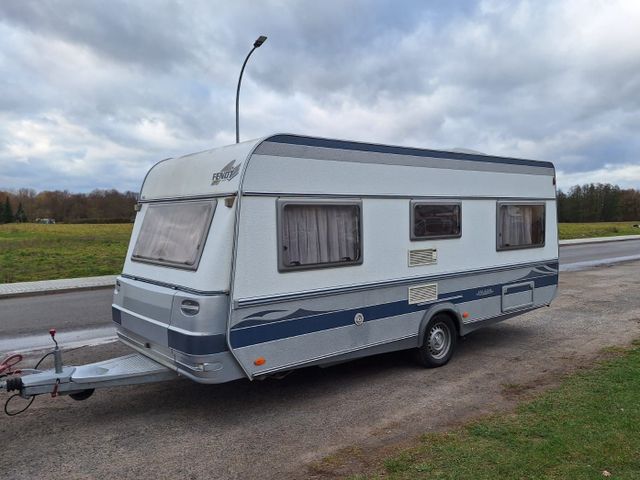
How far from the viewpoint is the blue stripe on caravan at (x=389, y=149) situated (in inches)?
211

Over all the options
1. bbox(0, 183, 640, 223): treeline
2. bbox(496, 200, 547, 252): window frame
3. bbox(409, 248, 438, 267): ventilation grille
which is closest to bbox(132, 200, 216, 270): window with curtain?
bbox(409, 248, 438, 267): ventilation grille

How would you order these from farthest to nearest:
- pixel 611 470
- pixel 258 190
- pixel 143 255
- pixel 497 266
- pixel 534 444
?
pixel 497 266, pixel 143 255, pixel 258 190, pixel 534 444, pixel 611 470

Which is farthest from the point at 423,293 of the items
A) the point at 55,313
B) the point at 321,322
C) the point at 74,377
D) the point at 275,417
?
the point at 55,313

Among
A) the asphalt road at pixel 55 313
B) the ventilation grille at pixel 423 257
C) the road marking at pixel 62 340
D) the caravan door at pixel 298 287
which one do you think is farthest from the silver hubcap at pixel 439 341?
the asphalt road at pixel 55 313

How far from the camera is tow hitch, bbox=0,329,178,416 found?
15.1 feet

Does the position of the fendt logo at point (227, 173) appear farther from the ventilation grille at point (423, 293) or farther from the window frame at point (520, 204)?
the window frame at point (520, 204)

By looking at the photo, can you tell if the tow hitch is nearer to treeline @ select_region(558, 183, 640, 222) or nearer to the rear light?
the rear light

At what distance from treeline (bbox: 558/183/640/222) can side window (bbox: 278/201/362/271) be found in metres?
67.9

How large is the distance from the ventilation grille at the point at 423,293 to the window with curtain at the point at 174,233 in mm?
2709

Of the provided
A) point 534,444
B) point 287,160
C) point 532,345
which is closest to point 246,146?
point 287,160

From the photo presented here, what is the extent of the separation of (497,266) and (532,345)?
1446 mm

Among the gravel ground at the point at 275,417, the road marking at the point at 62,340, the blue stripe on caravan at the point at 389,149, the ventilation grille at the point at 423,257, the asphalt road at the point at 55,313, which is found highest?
the blue stripe on caravan at the point at 389,149

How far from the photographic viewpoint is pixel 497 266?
748 cm

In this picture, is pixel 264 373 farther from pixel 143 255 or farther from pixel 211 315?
pixel 143 255
